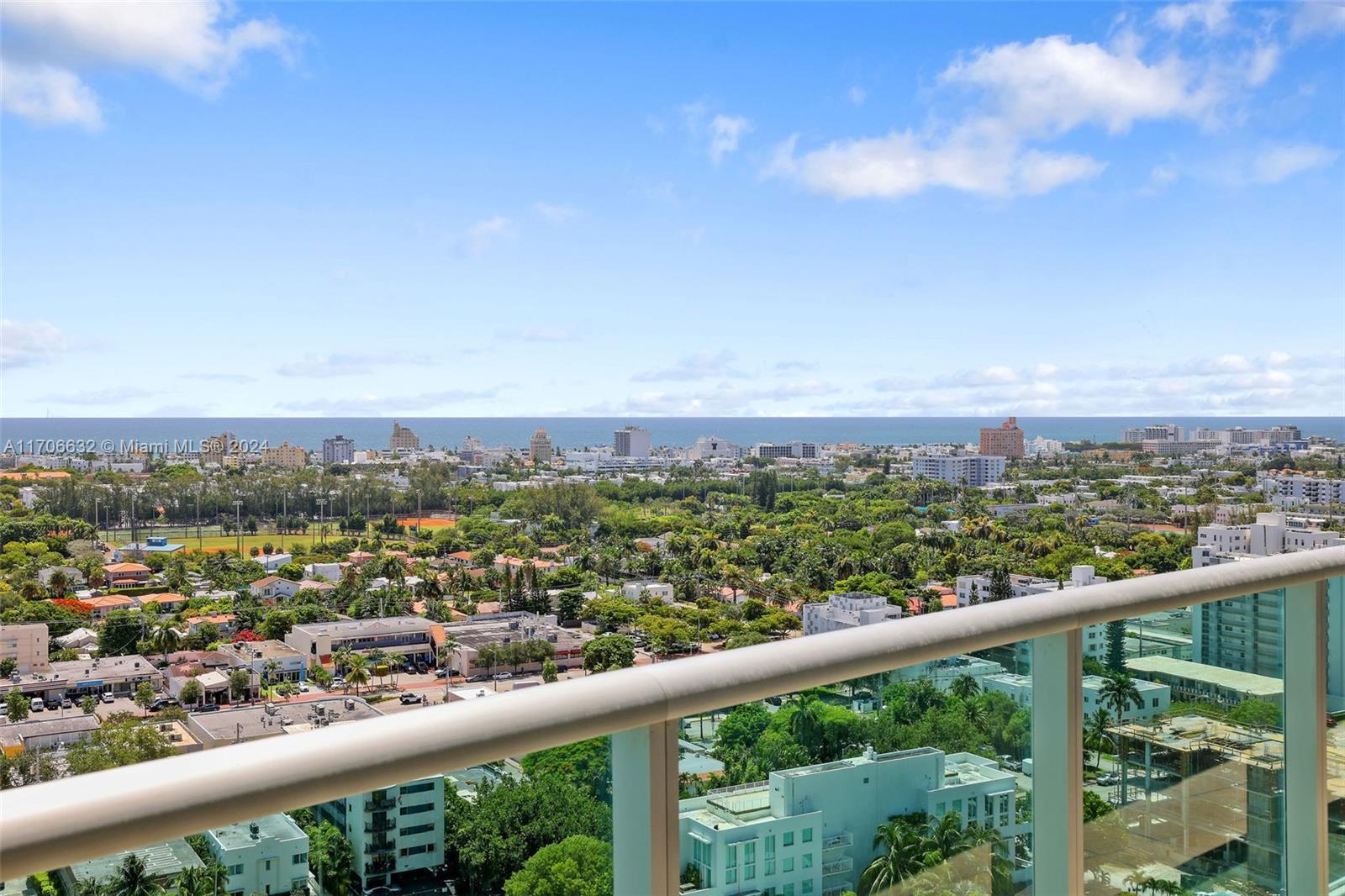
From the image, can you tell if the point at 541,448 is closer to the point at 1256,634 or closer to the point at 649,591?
the point at 649,591

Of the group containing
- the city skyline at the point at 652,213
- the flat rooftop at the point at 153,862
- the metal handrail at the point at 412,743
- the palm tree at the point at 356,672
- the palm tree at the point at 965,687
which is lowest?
the palm tree at the point at 356,672

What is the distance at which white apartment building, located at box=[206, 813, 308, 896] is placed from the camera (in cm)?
60

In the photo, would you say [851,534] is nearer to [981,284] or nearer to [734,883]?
[981,284]

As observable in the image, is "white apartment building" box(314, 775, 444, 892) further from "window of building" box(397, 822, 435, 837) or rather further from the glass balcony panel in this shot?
the glass balcony panel

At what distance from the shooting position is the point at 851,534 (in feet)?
101

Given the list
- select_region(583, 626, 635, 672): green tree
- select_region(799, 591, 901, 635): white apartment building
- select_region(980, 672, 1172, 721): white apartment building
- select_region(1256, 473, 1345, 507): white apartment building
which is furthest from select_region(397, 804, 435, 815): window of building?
select_region(1256, 473, 1345, 507): white apartment building

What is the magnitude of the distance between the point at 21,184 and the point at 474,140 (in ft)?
57.0

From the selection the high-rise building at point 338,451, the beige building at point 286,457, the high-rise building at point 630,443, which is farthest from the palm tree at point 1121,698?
the high-rise building at point 630,443

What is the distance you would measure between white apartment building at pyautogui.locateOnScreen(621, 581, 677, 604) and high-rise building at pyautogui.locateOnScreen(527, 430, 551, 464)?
1405 cm

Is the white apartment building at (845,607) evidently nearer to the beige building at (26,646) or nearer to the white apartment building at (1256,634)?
the beige building at (26,646)

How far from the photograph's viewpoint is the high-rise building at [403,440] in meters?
40.5

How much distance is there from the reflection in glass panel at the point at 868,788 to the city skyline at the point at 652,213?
21786mm

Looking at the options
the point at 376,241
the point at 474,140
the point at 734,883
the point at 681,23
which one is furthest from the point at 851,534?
the point at 734,883

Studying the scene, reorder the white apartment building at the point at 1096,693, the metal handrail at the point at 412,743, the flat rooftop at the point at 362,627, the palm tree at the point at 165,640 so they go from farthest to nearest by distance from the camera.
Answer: the flat rooftop at the point at 362,627, the palm tree at the point at 165,640, the white apartment building at the point at 1096,693, the metal handrail at the point at 412,743
